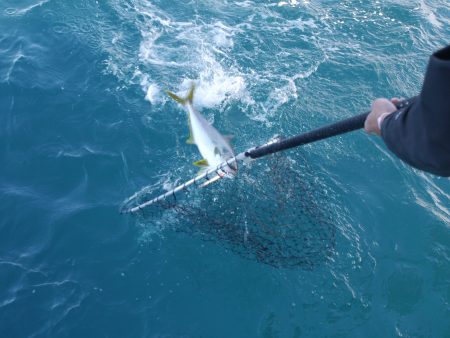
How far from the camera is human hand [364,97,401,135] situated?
310 centimetres

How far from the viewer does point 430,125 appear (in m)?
2.36

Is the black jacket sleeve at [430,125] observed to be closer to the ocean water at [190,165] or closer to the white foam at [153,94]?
the ocean water at [190,165]

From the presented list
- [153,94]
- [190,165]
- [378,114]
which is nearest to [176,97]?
[378,114]

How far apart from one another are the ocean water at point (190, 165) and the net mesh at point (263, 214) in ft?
0.81

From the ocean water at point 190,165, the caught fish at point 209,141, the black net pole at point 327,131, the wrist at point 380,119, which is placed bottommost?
the ocean water at point 190,165

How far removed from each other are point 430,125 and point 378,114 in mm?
817

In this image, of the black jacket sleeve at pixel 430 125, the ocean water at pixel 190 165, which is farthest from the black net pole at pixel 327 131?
the ocean water at pixel 190 165

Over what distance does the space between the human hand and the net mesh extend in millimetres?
4350

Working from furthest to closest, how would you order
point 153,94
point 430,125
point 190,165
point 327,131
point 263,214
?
point 153,94 → point 190,165 → point 263,214 → point 327,131 → point 430,125

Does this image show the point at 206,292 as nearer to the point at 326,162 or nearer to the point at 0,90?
the point at 326,162

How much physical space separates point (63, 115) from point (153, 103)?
2.52m

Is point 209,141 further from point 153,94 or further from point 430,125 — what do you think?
point 153,94

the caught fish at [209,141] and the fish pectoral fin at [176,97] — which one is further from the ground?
the fish pectoral fin at [176,97]

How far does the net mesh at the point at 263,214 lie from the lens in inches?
293
